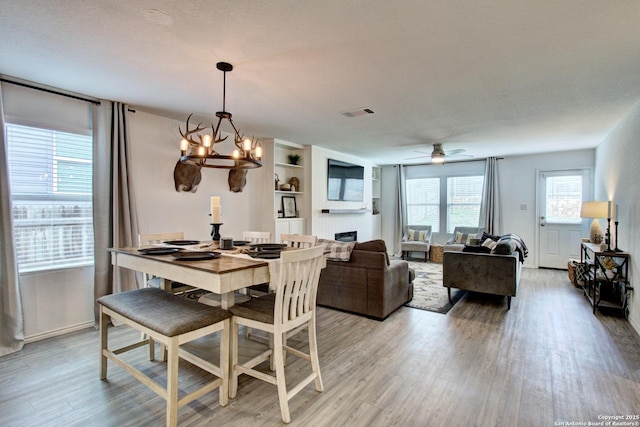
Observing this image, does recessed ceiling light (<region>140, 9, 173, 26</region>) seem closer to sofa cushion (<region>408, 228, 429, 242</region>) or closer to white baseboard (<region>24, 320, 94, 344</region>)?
white baseboard (<region>24, 320, 94, 344</region>)

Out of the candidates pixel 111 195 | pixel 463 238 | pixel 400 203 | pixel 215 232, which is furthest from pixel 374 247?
pixel 400 203

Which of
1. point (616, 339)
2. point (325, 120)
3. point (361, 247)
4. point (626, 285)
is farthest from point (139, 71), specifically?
point (626, 285)

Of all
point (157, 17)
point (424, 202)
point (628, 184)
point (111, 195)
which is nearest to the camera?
point (157, 17)

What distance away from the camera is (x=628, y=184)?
11.6ft

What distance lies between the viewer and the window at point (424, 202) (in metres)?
7.66

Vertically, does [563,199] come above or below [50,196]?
above

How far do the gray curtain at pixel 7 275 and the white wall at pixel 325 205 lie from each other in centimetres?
389

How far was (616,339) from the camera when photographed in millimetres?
2951

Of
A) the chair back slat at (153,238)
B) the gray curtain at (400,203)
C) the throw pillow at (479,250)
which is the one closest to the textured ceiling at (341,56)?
the chair back slat at (153,238)

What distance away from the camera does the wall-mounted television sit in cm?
605

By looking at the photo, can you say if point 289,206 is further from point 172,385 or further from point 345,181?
point 172,385

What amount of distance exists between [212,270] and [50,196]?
2512 mm

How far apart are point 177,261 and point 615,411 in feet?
9.69

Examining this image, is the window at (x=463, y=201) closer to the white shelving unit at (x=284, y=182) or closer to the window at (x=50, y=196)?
the white shelving unit at (x=284, y=182)
